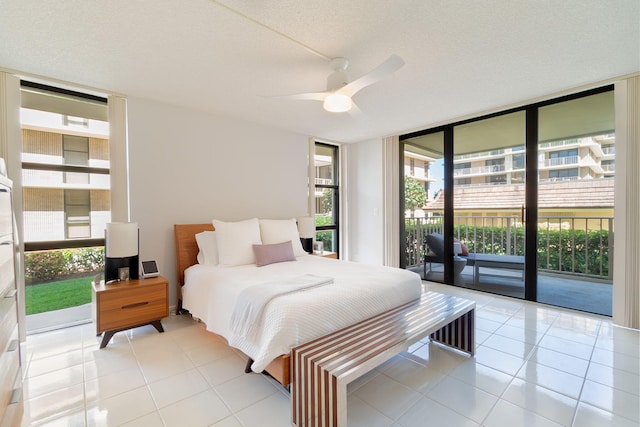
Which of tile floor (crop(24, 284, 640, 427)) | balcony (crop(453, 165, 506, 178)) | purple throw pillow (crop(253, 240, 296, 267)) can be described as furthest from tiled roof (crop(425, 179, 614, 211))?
purple throw pillow (crop(253, 240, 296, 267))

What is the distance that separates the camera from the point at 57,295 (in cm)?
292

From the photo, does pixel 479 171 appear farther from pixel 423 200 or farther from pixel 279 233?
pixel 279 233

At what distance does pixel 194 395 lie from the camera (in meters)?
1.79

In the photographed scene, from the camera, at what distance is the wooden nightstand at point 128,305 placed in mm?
2361

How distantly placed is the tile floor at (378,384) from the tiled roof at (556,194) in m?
1.46

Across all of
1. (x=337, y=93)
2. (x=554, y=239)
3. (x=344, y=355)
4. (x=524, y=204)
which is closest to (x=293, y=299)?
(x=344, y=355)

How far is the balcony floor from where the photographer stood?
3292 millimetres

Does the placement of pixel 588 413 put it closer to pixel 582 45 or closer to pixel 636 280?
pixel 636 280

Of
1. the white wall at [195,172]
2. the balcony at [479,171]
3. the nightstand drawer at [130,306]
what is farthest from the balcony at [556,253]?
the nightstand drawer at [130,306]

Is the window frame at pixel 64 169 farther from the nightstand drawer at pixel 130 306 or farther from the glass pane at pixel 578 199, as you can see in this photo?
the glass pane at pixel 578 199

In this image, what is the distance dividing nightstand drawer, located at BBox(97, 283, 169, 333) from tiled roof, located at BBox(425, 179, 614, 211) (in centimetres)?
413

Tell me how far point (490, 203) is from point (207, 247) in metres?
3.78

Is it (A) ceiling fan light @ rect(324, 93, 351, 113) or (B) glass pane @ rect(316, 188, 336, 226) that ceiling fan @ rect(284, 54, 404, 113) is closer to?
(A) ceiling fan light @ rect(324, 93, 351, 113)

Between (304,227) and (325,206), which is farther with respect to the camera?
(325,206)
